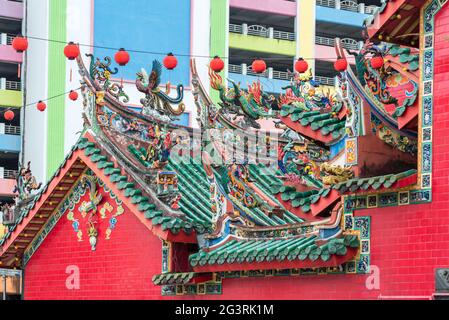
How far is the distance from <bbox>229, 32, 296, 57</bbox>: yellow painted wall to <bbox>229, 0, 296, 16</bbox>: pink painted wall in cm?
118

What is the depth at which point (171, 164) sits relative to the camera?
24.7m

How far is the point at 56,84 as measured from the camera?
45.2 m

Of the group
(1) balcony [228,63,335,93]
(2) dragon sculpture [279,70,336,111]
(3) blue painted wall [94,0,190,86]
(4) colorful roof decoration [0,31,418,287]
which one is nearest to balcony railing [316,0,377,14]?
(1) balcony [228,63,335,93]

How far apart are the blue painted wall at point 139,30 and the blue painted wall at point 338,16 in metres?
8.51

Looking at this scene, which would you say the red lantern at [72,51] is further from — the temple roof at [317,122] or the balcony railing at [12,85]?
the balcony railing at [12,85]

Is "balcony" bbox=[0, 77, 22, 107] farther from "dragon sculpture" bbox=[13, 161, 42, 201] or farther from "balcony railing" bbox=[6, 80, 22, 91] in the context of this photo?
"dragon sculpture" bbox=[13, 161, 42, 201]

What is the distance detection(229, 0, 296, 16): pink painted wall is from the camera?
50.6 meters

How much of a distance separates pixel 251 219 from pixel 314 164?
1906 millimetres

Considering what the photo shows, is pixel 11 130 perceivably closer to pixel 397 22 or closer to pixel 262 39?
pixel 262 39

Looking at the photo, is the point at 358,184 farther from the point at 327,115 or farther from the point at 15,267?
the point at 15,267

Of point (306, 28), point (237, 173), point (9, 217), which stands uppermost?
point (306, 28)

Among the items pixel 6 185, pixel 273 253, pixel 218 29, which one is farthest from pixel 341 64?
pixel 6 185

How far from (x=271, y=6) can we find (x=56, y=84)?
10.8 meters

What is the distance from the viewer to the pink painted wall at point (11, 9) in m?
Result: 47.8
